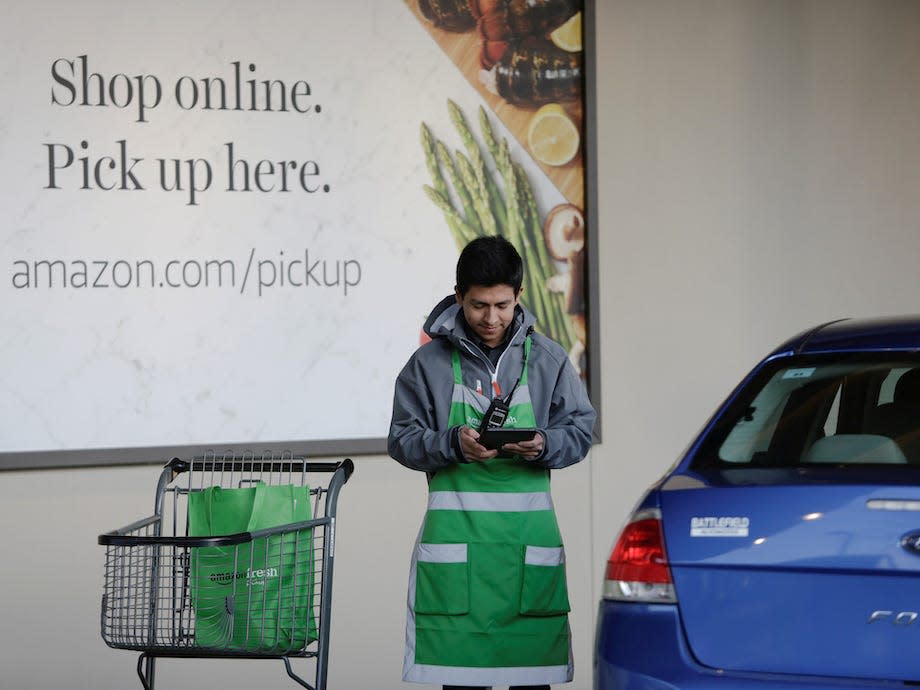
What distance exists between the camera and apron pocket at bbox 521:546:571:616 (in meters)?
3.55

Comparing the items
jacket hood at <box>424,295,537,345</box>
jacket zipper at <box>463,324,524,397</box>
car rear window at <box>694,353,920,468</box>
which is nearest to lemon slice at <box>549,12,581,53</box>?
jacket hood at <box>424,295,537,345</box>

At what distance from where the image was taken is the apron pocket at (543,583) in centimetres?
355

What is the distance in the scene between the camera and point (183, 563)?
142 inches

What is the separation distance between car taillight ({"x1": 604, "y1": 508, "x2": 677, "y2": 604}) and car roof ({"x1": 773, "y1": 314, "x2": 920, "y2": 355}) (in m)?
0.65

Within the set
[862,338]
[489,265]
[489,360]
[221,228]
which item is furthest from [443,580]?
[221,228]

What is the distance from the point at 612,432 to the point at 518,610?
2.61 meters

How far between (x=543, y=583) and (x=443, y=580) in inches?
10.1

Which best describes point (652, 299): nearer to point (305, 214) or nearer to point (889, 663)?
point (305, 214)

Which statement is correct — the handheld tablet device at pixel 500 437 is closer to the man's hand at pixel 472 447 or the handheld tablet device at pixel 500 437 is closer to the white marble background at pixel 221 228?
the man's hand at pixel 472 447

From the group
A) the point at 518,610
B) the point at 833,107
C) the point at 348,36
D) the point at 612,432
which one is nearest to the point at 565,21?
the point at 348,36

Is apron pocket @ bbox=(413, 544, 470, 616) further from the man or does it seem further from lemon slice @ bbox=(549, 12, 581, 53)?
lemon slice @ bbox=(549, 12, 581, 53)

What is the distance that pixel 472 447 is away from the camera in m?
3.45

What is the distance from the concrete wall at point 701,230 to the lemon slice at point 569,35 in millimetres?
134

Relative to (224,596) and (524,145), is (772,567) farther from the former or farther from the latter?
(524,145)
